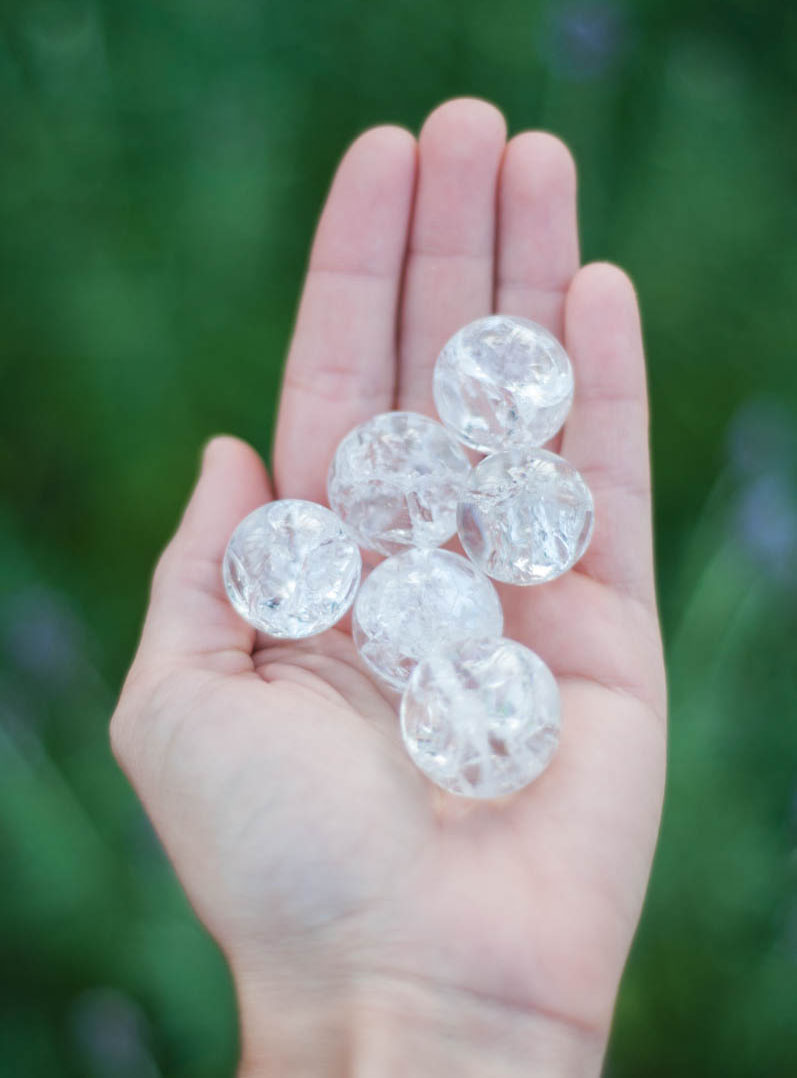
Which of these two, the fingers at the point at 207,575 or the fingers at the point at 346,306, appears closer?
the fingers at the point at 207,575

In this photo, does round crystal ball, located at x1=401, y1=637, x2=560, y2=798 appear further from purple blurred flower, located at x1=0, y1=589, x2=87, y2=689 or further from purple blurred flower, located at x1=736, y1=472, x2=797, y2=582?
purple blurred flower, located at x1=0, y1=589, x2=87, y2=689

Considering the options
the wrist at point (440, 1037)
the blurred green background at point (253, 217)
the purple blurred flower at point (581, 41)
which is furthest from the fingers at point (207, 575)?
the purple blurred flower at point (581, 41)

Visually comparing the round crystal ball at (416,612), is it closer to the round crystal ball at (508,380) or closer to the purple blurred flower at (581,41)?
the round crystal ball at (508,380)

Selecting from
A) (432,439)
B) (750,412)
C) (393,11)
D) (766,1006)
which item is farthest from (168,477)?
(766,1006)

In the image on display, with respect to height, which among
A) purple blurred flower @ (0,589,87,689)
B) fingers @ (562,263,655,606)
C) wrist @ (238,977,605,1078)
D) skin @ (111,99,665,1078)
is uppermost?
fingers @ (562,263,655,606)

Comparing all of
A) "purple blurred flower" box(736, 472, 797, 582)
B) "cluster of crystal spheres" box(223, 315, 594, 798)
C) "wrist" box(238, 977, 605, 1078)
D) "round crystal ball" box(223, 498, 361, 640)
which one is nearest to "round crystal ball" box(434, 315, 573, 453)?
"cluster of crystal spheres" box(223, 315, 594, 798)

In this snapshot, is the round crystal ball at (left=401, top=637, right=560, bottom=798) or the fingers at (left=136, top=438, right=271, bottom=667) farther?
the fingers at (left=136, top=438, right=271, bottom=667)

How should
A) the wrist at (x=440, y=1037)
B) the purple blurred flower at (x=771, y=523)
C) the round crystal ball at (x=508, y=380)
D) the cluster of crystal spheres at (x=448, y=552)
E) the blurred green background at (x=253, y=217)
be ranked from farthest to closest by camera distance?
the blurred green background at (x=253, y=217) → the purple blurred flower at (x=771, y=523) → the round crystal ball at (x=508, y=380) → the cluster of crystal spheres at (x=448, y=552) → the wrist at (x=440, y=1037)
